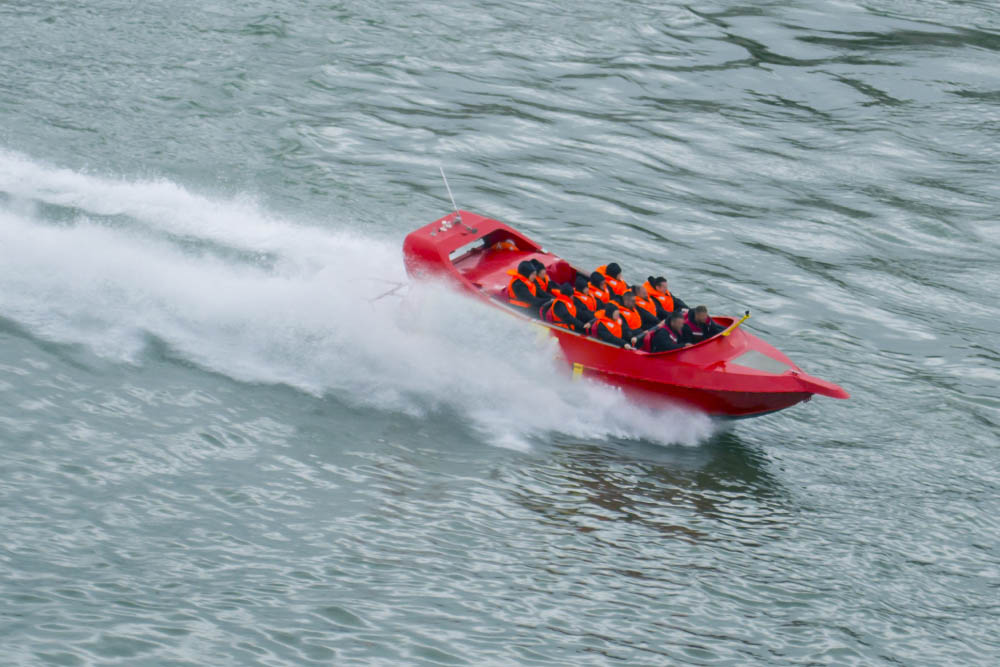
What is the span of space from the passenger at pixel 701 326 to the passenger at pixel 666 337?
0.64 feet

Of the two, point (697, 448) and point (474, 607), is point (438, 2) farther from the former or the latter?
point (474, 607)

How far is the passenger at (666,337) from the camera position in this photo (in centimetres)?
1595

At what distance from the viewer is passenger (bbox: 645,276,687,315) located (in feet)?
56.0

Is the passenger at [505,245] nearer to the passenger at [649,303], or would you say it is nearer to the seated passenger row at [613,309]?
the seated passenger row at [613,309]

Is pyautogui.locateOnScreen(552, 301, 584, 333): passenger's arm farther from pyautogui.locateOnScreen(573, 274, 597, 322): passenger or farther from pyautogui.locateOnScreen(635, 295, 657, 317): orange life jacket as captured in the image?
pyautogui.locateOnScreen(635, 295, 657, 317): orange life jacket

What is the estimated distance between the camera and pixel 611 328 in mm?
16109

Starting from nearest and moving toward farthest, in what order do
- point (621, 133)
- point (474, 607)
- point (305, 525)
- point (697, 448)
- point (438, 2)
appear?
point (474, 607), point (305, 525), point (697, 448), point (621, 133), point (438, 2)

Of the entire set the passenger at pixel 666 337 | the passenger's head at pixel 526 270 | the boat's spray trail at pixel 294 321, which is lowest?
the boat's spray trail at pixel 294 321

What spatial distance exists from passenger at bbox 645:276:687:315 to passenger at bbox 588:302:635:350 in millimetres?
980

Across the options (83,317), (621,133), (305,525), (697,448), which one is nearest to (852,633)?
(697,448)

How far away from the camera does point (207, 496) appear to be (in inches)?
518

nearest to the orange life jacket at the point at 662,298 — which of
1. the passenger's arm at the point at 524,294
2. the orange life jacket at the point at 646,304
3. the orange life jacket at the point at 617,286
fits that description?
the orange life jacket at the point at 646,304

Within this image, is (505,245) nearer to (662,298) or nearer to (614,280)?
(614,280)

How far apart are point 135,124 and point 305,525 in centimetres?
1517
